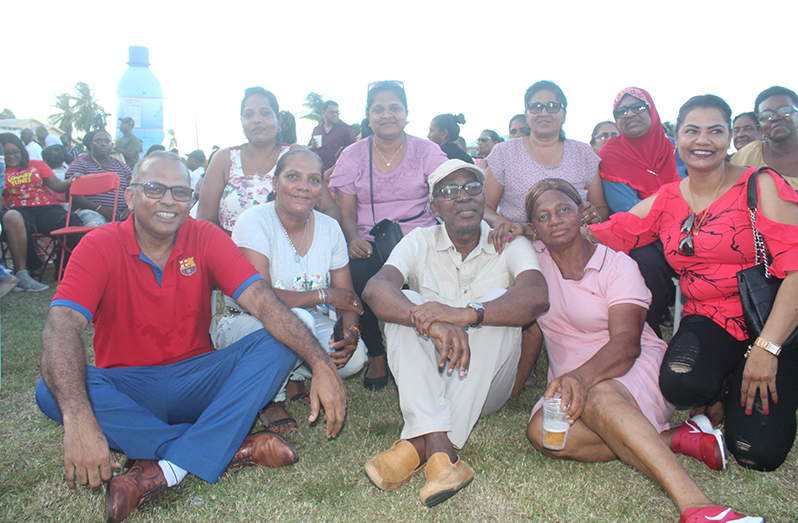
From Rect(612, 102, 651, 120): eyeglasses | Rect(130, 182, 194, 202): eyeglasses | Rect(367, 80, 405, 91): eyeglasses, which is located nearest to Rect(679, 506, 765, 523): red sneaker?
Rect(130, 182, 194, 202): eyeglasses

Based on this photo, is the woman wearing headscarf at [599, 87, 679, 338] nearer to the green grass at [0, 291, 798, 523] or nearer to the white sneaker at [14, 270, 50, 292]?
the green grass at [0, 291, 798, 523]

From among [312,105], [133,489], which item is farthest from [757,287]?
[312,105]

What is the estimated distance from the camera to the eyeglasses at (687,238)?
8.79ft

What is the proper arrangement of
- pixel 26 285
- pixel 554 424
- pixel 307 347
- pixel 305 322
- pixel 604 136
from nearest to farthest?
1. pixel 554 424
2. pixel 307 347
3. pixel 305 322
4. pixel 26 285
5. pixel 604 136

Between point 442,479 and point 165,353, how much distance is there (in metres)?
1.57

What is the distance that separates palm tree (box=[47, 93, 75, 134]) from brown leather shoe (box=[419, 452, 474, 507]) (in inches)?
2424

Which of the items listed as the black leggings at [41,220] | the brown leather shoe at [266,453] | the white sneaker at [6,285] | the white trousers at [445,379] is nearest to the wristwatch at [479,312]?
the white trousers at [445,379]

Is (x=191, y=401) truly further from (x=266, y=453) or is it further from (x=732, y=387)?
(x=732, y=387)

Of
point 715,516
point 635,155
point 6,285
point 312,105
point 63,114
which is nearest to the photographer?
point 715,516

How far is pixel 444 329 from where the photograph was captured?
→ 2469mm

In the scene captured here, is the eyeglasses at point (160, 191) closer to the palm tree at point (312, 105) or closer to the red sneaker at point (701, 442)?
the red sneaker at point (701, 442)

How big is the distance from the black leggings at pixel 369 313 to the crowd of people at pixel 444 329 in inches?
16.9

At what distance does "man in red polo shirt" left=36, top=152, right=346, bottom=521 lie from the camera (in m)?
2.16

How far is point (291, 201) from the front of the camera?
3164mm
